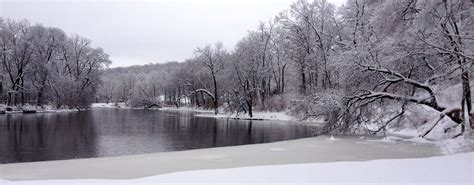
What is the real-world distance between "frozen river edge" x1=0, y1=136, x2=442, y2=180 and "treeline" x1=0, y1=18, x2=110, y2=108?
47219 millimetres

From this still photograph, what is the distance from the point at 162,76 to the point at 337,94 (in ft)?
313

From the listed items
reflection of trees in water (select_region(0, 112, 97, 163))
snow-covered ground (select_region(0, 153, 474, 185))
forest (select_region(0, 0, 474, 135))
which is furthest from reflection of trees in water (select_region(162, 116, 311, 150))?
snow-covered ground (select_region(0, 153, 474, 185))

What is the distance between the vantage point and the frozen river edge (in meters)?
9.96

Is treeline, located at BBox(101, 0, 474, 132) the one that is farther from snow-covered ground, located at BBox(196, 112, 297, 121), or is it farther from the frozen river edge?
snow-covered ground, located at BBox(196, 112, 297, 121)

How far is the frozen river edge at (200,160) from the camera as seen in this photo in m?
9.96

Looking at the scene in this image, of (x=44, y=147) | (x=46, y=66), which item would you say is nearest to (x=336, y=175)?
(x=44, y=147)

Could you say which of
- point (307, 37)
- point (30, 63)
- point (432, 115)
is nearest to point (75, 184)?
point (432, 115)

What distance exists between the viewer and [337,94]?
21172 millimetres

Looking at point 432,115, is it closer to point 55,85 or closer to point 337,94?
point 337,94

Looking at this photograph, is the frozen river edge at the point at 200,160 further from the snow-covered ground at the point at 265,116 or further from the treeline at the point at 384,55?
the snow-covered ground at the point at 265,116

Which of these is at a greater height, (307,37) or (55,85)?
(307,37)

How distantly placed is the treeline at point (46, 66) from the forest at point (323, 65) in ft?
0.53

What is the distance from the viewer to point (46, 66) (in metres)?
56.4

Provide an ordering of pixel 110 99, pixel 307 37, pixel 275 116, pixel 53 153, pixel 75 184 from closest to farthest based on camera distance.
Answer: pixel 75 184
pixel 53 153
pixel 307 37
pixel 275 116
pixel 110 99
